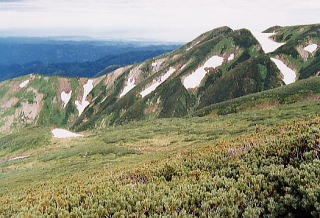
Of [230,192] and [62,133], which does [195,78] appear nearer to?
[62,133]

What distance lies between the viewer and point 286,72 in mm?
169375

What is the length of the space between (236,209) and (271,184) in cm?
203

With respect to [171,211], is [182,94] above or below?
below

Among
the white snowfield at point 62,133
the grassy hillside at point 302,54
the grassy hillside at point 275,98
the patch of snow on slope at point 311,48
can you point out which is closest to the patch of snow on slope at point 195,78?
the grassy hillside at point 302,54

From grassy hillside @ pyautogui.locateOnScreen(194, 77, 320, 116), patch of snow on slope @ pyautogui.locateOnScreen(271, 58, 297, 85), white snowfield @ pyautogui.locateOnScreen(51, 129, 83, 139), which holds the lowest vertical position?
white snowfield @ pyautogui.locateOnScreen(51, 129, 83, 139)

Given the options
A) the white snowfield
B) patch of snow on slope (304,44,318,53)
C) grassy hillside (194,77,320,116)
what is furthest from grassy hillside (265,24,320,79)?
the white snowfield

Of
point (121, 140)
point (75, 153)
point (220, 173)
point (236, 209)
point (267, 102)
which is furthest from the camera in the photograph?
point (267, 102)

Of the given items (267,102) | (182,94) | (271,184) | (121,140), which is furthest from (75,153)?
(182,94)

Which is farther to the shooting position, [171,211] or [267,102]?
[267,102]

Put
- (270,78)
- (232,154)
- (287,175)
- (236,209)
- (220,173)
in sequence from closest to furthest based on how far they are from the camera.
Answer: (236,209)
(287,175)
(220,173)
(232,154)
(270,78)

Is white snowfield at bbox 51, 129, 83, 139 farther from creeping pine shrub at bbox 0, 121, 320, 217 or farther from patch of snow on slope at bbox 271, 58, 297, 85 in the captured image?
patch of snow on slope at bbox 271, 58, 297, 85

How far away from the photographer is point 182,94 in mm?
184500

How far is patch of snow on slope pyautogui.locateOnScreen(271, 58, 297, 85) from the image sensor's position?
163938 millimetres

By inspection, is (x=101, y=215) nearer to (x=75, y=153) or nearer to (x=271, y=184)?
(x=271, y=184)
